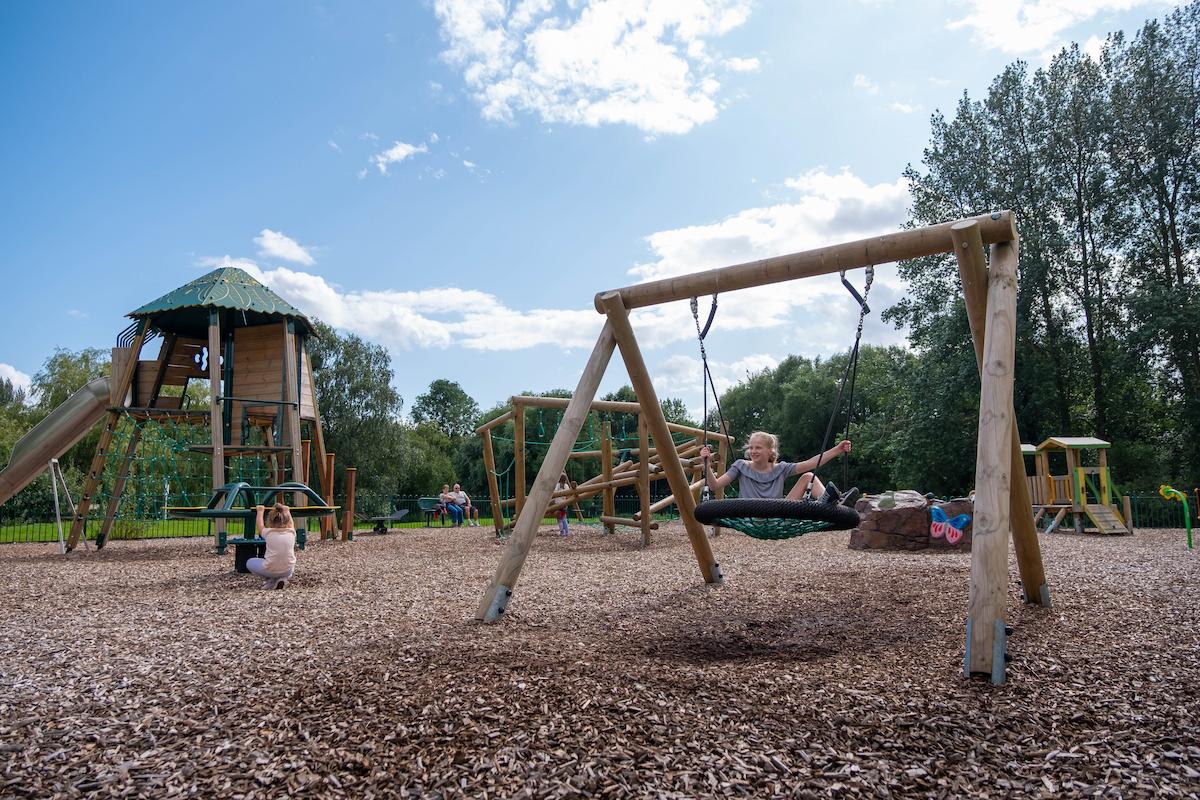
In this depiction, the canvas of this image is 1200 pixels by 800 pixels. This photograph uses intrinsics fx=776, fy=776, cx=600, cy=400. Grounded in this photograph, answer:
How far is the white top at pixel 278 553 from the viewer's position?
304 inches

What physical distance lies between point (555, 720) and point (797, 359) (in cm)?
4900

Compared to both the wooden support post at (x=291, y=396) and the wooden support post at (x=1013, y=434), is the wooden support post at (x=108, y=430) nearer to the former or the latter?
the wooden support post at (x=291, y=396)

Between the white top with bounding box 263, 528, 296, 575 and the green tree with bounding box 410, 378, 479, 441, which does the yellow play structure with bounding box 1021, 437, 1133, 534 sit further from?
the green tree with bounding box 410, 378, 479, 441

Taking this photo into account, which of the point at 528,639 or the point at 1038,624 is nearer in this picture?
the point at 528,639

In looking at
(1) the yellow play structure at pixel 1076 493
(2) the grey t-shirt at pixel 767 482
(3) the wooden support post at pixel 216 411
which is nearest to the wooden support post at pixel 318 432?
(3) the wooden support post at pixel 216 411

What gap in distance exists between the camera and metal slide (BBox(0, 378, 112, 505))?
1313 centimetres

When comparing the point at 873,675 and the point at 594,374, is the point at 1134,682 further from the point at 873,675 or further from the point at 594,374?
the point at 594,374

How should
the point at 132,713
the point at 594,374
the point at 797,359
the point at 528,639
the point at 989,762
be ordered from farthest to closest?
the point at 797,359 < the point at 594,374 < the point at 528,639 < the point at 132,713 < the point at 989,762

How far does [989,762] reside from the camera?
2836 millimetres

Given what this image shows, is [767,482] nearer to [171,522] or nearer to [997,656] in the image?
[997,656]

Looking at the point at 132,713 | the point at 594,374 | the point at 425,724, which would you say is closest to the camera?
the point at 425,724

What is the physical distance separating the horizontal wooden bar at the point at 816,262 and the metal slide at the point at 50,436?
37.2 ft

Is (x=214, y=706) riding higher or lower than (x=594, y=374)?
lower

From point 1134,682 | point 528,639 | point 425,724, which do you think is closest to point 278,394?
point 528,639
